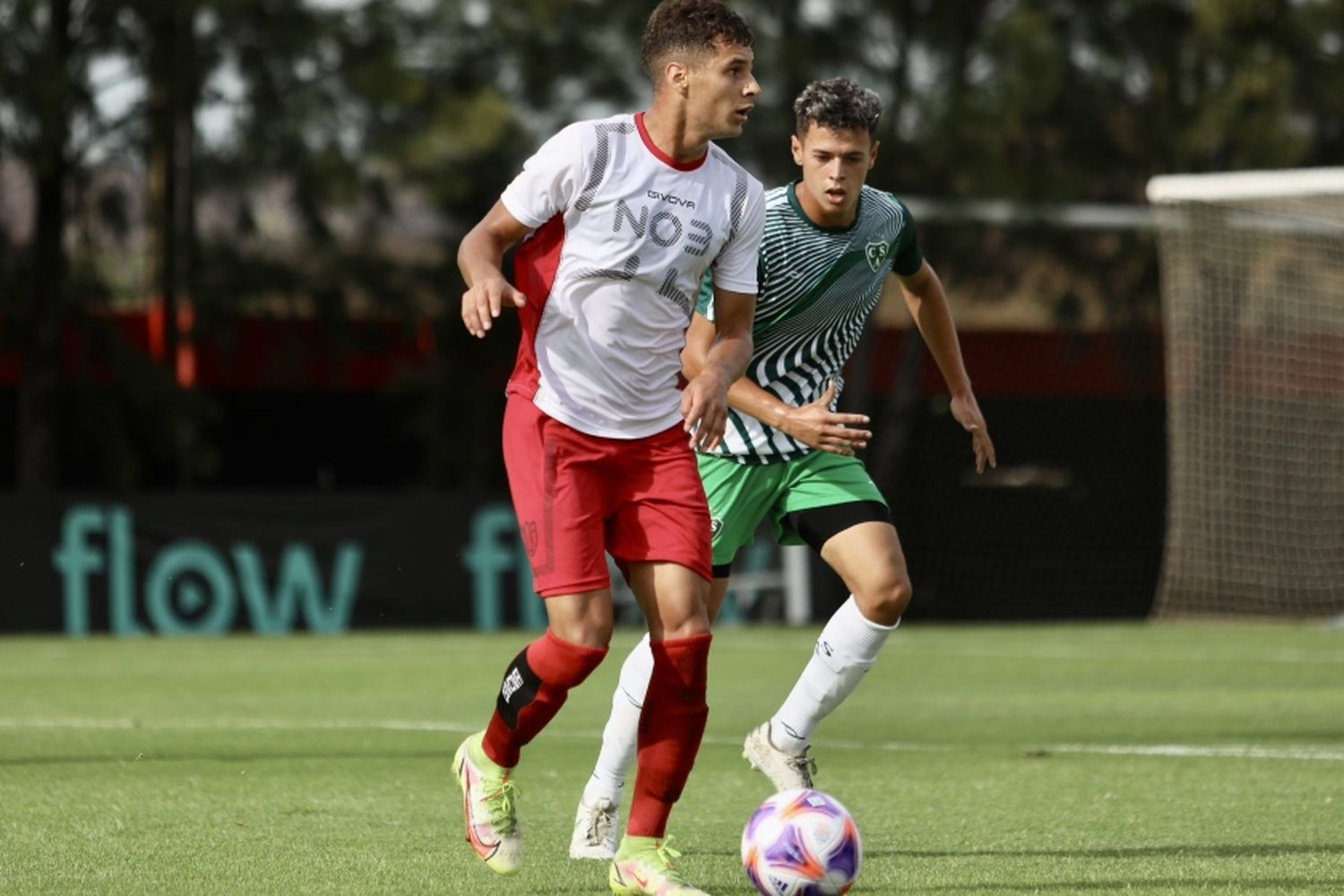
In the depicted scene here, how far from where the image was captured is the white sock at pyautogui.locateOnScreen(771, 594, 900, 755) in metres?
7.07

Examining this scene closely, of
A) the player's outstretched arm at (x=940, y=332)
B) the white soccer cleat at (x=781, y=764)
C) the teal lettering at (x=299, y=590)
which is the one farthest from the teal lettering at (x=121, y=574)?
the white soccer cleat at (x=781, y=764)

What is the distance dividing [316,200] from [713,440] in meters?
18.3

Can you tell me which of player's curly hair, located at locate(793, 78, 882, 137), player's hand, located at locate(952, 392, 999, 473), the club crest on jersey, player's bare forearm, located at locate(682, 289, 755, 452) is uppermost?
player's curly hair, located at locate(793, 78, 882, 137)

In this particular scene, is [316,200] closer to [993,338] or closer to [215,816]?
[993,338]

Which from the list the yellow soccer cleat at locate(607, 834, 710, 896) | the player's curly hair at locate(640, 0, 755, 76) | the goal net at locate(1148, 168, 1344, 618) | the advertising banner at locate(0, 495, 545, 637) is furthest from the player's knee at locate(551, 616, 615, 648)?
the goal net at locate(1148, 168, 1344, 618)

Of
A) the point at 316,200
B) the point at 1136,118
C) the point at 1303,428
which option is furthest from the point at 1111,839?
the point at 1136,118

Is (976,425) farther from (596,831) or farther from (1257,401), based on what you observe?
(1257,401)

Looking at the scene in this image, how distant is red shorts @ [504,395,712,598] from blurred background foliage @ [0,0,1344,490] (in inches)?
670

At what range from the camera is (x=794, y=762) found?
7.11 metres

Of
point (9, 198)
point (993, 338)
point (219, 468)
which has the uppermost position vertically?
point (9, 198)

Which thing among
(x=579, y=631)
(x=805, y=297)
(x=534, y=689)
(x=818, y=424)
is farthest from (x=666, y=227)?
(x=805, y=297)

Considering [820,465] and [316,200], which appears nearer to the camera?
[820,465]

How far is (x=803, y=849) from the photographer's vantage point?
534 centimetres

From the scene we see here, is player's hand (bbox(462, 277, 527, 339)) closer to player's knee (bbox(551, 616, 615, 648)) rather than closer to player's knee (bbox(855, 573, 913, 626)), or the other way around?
player's knee (bbox(551, 616, 615, 648))
